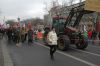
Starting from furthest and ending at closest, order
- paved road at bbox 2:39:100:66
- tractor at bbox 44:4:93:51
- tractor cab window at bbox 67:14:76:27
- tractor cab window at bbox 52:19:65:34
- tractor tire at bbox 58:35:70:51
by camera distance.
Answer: tractor cab window at bbox 52:19:65:34
tractor cab window at bbox 67:14:76:27
tractor at bbox 44:4:93:51
tractor tire at bbox 58:35:70:51
paved road at bbox 2:39:100:66

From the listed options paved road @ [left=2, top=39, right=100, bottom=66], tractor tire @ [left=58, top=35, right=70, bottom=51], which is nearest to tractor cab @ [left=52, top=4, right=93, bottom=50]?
tractor tire @ [left=58, top=35, right=70, bottom=51]

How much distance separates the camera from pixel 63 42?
63.1 ft

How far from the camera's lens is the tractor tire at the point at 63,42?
1898cm

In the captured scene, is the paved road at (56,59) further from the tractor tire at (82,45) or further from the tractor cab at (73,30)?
the tractor tire at (82,45)

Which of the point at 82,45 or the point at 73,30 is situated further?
the point at 82,45

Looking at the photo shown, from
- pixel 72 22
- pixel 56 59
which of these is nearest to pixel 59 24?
pixel 72 22

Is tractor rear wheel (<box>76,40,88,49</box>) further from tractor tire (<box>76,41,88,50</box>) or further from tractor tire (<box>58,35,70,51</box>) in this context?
tractor tire (<box>58,35,70,51</box>)

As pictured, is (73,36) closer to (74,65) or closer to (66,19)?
(66,19)

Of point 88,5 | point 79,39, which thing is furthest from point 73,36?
point 88,5

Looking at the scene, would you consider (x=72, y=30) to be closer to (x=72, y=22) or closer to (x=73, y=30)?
(x=73, y=30)

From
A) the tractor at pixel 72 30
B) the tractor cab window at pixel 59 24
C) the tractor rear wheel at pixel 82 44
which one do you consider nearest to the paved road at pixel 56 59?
the tractor at pixel 72 30

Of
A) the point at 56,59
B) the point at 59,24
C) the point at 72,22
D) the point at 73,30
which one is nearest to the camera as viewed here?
the point at 56,59

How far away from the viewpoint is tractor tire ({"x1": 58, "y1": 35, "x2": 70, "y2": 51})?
18984mm

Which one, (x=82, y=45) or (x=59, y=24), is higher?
(x=59, y=24)
